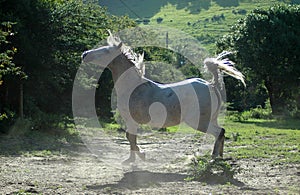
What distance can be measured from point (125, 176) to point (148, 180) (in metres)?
0.60

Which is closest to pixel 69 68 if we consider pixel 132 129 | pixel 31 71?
pixel 31 71

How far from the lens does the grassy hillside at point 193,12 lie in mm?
101500

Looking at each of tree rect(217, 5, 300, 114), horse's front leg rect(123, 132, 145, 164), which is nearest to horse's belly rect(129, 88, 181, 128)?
horse's front leg rect(123, 132, 145, 164)

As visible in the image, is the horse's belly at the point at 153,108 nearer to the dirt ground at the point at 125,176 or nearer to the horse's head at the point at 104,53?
the horse's head at the point at 104,53

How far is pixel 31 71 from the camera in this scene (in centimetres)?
1788

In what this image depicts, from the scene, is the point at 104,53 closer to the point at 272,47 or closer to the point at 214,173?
the point at 214,173

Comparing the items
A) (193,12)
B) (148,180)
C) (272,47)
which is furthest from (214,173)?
(193,12)

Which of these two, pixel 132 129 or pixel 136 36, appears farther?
pixel 136 36

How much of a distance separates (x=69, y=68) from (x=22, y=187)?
1185 centimetres

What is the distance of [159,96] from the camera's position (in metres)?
10.5

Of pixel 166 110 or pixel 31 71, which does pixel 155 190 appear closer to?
pixel 166 110

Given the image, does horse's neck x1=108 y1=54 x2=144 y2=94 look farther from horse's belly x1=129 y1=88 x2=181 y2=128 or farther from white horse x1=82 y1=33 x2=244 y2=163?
horse's belly x1=129 y1=88 x2=181 y2=128

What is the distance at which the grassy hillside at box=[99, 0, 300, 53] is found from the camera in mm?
101500

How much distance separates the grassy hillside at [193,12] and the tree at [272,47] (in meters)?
56.3
